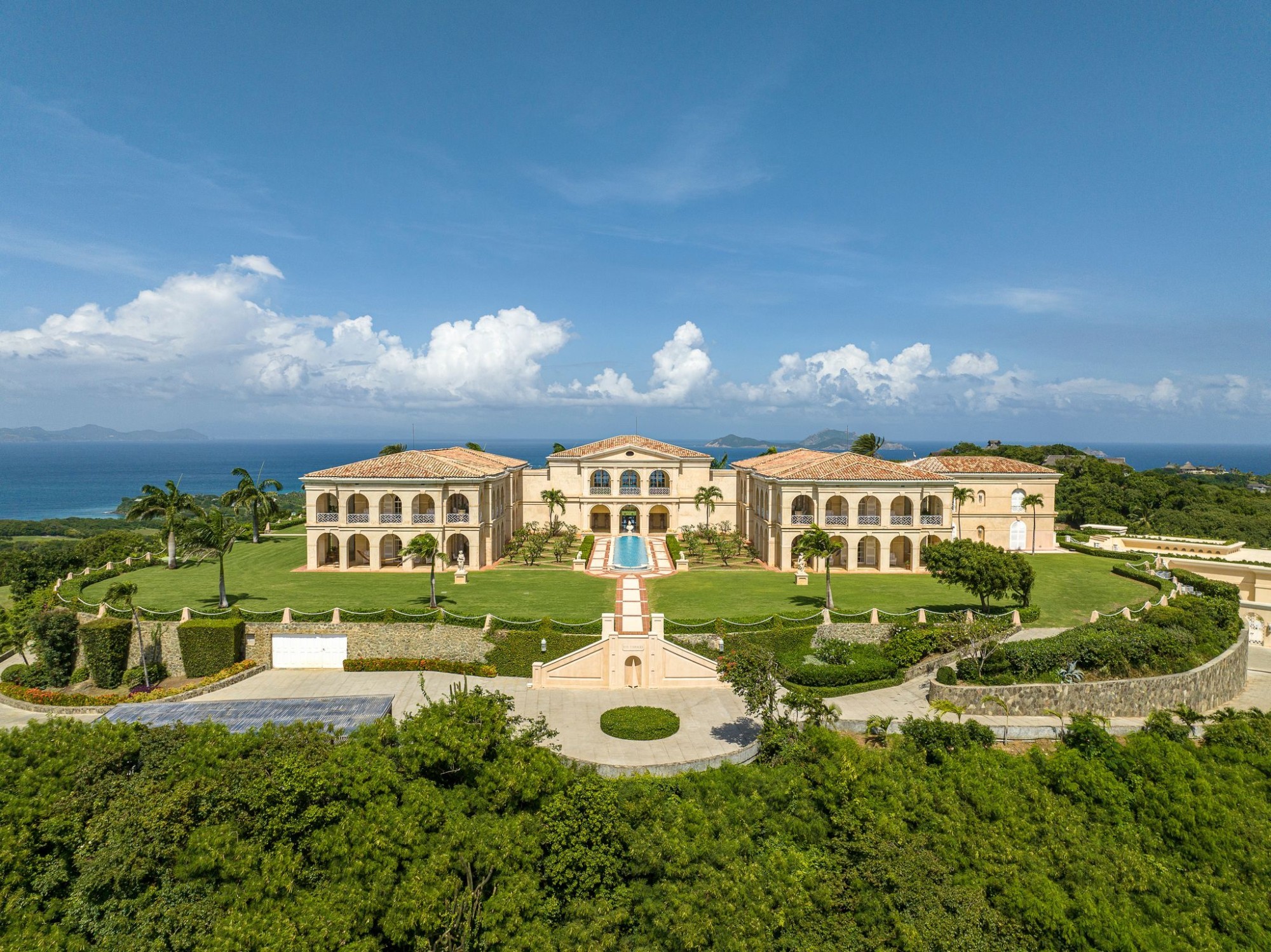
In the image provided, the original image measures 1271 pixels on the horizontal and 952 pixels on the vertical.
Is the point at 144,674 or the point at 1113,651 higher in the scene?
Result: the point at 1113,651

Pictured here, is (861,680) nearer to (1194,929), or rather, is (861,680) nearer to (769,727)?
(769,727)

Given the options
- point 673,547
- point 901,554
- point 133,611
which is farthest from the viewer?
point 673,547

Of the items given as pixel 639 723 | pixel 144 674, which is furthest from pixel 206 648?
pixel 639 723

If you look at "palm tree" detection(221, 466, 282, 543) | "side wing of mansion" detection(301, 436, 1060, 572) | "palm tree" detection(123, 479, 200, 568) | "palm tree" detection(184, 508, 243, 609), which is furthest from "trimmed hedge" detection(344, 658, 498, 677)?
"palm tree" detection(221, 466, 282, 543)

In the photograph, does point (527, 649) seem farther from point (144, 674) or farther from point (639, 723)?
point (144, 674)

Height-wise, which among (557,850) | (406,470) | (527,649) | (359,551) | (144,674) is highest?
(406,470)

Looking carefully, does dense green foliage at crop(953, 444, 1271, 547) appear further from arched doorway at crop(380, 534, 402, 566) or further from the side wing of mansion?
arched doorway at crop(380, 534, 402, 566)

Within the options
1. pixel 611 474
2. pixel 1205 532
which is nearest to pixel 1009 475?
pixel 1205 532
